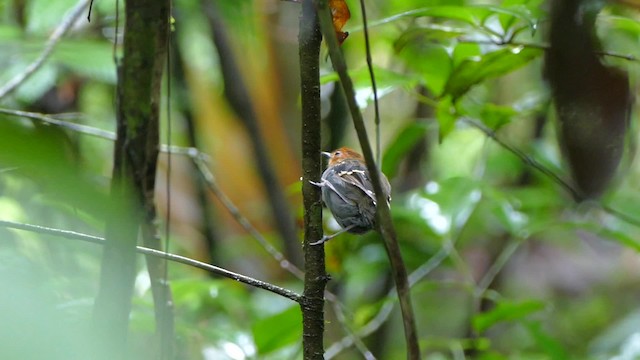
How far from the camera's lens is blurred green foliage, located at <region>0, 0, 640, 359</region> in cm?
96

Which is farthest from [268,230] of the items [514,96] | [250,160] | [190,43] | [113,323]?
[113,323]

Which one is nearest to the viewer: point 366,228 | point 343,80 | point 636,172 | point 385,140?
point 343,80

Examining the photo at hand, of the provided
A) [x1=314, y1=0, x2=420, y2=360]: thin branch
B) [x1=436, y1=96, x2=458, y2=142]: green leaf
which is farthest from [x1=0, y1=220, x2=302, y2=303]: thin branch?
[x1=436, y1=96, x2=458, y2=142]: green leaf

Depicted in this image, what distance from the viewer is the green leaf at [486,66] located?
4.43ft

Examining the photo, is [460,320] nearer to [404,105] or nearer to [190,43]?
[404,105]

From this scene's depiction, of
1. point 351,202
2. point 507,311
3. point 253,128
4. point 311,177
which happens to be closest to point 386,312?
point 507,311

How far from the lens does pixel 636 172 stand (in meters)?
3.23

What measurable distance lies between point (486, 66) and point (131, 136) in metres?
0.73

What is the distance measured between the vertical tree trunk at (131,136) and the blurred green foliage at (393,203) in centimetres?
4

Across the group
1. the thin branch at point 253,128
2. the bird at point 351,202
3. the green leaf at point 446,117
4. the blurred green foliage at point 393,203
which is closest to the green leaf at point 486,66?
the blurred green foliage at point 393,203

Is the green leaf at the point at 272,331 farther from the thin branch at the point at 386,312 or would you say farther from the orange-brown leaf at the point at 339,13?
the orange-brown leaf at the point at 339,13

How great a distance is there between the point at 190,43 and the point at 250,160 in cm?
59

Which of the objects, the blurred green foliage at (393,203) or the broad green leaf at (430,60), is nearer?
the blurred green foliage at (393,203)

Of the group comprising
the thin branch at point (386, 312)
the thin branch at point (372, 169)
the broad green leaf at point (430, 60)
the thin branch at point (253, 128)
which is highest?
the thin branch at point (253, 128)
